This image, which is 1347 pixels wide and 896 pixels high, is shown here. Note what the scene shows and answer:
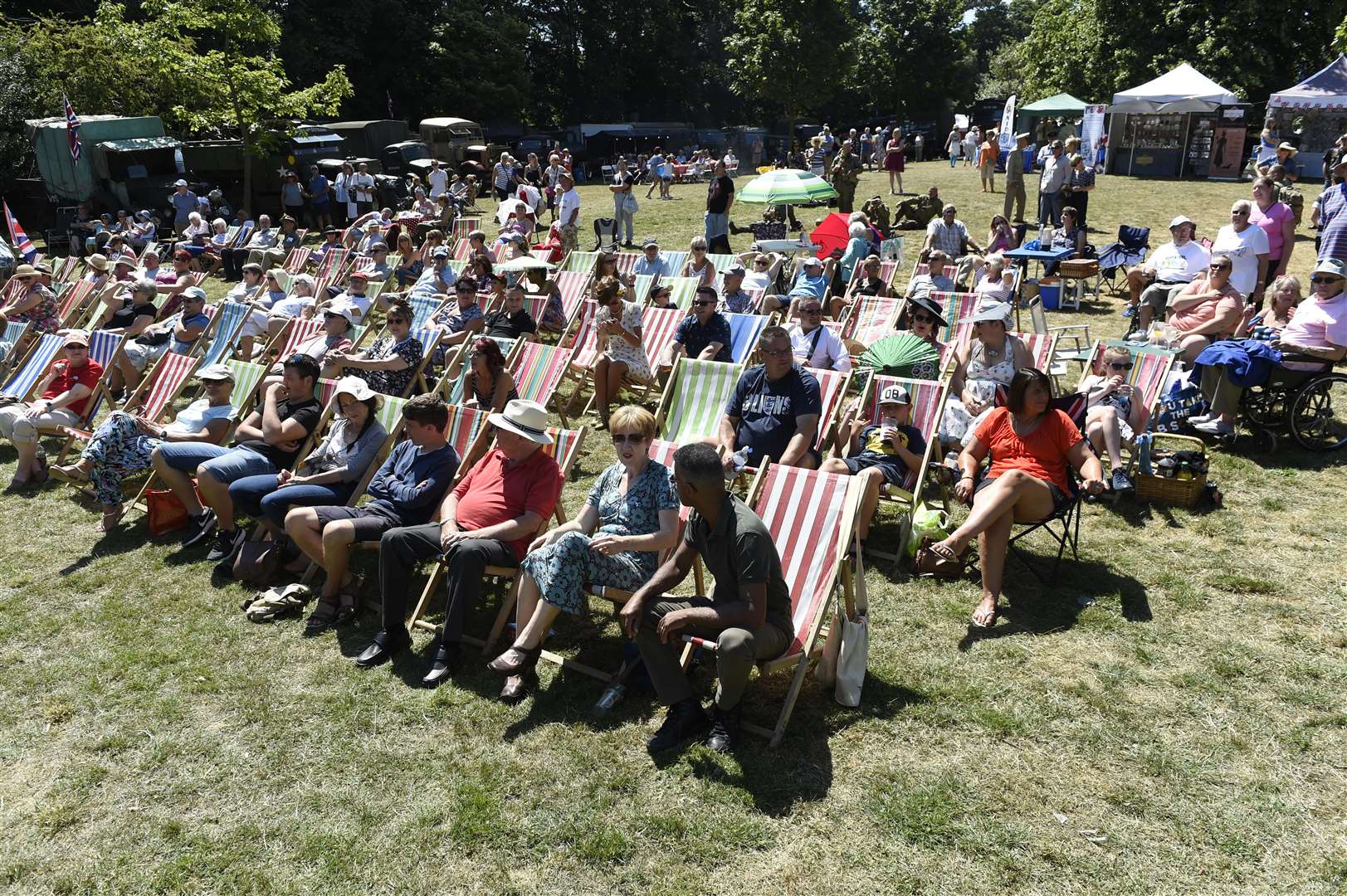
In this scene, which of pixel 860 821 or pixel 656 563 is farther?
pixel 656 563

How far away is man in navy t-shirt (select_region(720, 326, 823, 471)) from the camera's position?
5566 millimetres

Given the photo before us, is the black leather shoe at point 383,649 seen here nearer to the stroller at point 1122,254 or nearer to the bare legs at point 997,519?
the bare legs at point 997,519

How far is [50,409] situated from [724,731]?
6549 mm

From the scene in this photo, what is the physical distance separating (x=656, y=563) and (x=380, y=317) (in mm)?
8837

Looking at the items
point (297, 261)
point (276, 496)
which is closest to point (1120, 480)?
point (276, 496)

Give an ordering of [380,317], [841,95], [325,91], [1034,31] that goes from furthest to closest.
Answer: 1. [841,95]
2. [1034,31]
3. [325,91]
4. [380,317]

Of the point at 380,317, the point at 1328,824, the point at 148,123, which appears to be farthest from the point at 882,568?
the point at 148,123

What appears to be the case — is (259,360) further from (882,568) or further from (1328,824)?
(1328,824)

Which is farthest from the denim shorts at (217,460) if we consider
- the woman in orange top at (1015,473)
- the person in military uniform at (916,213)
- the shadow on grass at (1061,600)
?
the person in military uniform at (916,213)

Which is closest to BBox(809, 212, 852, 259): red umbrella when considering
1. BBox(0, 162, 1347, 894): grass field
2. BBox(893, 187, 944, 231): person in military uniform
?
BBox(893, 187, 944, 231): person in military uniform

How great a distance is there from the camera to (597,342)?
8070 mm

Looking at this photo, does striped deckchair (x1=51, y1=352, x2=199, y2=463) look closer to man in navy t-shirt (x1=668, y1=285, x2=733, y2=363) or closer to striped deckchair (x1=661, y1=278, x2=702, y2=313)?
man in navy t-shirt (x1=668, y1=285, x2=733, y2=363)

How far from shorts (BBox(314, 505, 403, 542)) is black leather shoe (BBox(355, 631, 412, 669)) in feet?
1.76

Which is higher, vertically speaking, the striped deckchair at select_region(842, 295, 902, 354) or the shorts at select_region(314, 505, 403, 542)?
the striped deckchair at select_region(842, 295, 902, 354)
